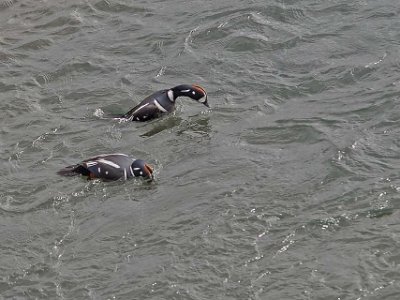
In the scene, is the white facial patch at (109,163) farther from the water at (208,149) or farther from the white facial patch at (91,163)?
the water at (208,149)

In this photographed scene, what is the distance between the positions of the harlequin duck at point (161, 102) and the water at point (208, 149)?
A: 19 centimetres

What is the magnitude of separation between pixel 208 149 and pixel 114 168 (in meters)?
1.68

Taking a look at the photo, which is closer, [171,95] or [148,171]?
[148,171]

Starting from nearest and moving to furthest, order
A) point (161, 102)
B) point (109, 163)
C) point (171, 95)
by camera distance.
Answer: point (109, 163)
point (161, 102)
point (171, 95)

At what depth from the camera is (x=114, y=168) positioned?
13547mm

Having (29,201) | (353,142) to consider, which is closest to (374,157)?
(353,142)

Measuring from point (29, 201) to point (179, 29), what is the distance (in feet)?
20.6

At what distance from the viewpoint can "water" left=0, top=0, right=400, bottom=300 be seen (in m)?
11.8

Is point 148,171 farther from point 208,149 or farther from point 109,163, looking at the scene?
point 208,149

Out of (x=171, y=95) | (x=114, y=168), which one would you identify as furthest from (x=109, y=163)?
(x=171, y=95)

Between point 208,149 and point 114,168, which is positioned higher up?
point 114,168

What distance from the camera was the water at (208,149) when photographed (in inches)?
464

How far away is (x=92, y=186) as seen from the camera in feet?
Answer: 44.8

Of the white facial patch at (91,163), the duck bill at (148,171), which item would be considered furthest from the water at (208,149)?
the white facial patch at (91,163)
